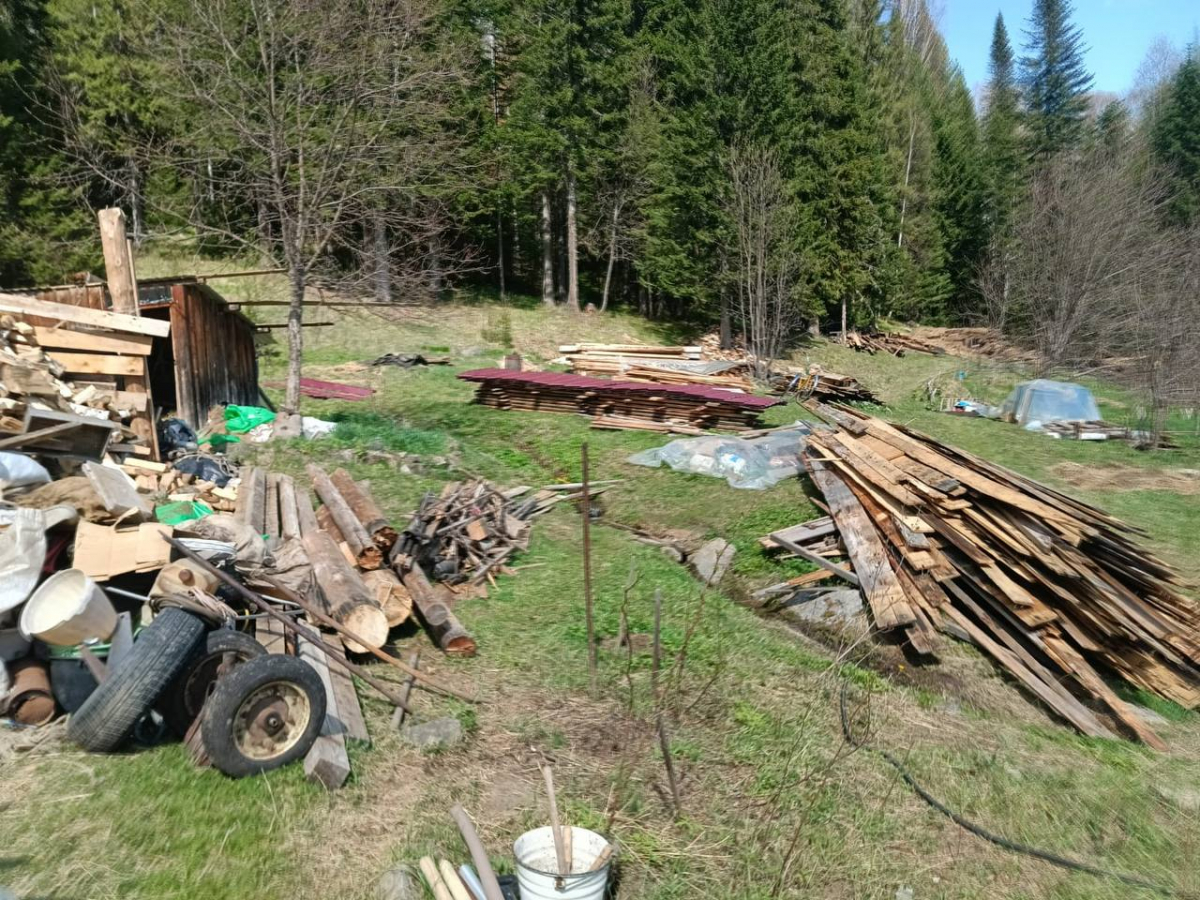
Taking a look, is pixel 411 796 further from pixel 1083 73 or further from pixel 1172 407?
pixel 1083 73

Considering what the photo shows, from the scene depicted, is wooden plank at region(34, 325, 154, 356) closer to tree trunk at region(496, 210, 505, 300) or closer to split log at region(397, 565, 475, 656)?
split log at region(397, 565, 475, 656)

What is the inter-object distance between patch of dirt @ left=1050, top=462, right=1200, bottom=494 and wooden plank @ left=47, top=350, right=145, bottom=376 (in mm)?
14968

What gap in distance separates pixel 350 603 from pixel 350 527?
1.86 m

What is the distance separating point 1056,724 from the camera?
7.28m

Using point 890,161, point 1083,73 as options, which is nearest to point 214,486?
point 890,161

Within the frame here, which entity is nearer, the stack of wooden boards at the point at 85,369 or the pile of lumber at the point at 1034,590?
the pile of lumber at the point at 1034,590

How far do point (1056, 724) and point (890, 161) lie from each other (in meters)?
40.9

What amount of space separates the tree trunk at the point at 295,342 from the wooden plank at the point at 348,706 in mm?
8075

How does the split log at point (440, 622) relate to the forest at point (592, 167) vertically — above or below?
below

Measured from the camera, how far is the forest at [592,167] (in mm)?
14211

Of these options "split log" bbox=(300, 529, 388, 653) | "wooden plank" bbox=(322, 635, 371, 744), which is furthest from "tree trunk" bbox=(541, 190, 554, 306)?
"wooden plank" bbox=(322, 635, 371, 744)

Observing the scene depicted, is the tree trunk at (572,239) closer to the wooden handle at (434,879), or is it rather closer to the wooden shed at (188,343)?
the wooden shed at (188,343)

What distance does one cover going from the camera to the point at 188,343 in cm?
1252

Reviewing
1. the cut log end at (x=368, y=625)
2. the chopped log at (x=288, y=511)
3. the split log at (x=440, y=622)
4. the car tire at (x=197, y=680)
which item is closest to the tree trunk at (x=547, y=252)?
the chopped log at (x=288, y=511)
